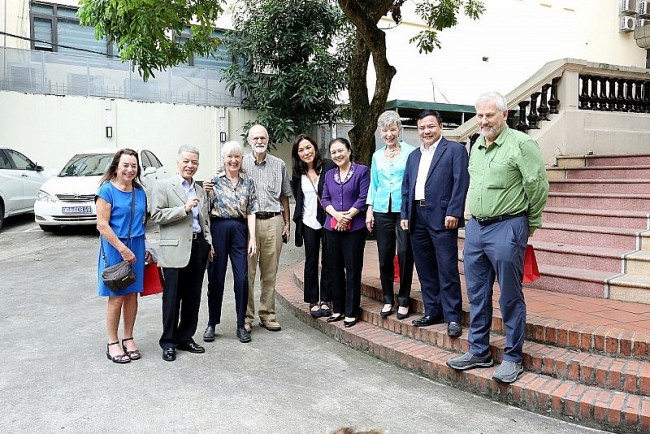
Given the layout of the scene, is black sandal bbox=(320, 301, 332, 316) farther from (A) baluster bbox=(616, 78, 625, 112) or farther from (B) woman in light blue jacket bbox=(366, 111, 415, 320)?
(A) baluster bbox=(616, 78, 625, 112)

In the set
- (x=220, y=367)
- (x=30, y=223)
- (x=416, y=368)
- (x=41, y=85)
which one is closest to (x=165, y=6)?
(x=220, y=367)

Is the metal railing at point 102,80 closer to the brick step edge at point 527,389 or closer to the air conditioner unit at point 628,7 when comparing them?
the brick step edge at point 527,389

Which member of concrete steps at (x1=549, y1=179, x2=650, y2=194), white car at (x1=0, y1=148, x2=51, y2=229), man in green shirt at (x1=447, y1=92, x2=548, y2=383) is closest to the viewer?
man in green shirt at (x1=447, y1=92, x2=548, y2=383)

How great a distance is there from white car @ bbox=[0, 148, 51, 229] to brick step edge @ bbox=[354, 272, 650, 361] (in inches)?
415

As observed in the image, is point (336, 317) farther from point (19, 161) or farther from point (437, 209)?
point (19, 161)

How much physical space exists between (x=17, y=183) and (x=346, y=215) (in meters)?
9.50

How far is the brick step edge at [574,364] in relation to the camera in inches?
142

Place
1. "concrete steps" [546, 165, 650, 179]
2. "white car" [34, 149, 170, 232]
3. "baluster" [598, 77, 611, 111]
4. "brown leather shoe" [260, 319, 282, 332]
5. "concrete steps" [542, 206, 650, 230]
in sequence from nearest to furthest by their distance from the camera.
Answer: "brown leather shoe" [260, 319, 282, 332] → "concrete steps" [542, 206, 650, 230] → "concrete steps" [546, 165, 650, 179] → "baluster" [598, 77, 611, 111] → "white car" [34, 149, 170, 232]

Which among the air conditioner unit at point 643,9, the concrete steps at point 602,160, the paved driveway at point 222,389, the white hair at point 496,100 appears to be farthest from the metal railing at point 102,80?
the white hair at point 496,100

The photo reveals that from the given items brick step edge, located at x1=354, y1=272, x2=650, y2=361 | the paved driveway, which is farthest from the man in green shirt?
the paved driveway

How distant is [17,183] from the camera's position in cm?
1187

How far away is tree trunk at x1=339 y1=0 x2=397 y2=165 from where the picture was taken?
865cm

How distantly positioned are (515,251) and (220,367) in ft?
7.92

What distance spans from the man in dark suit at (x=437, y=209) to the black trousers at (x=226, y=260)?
146 centimetres
